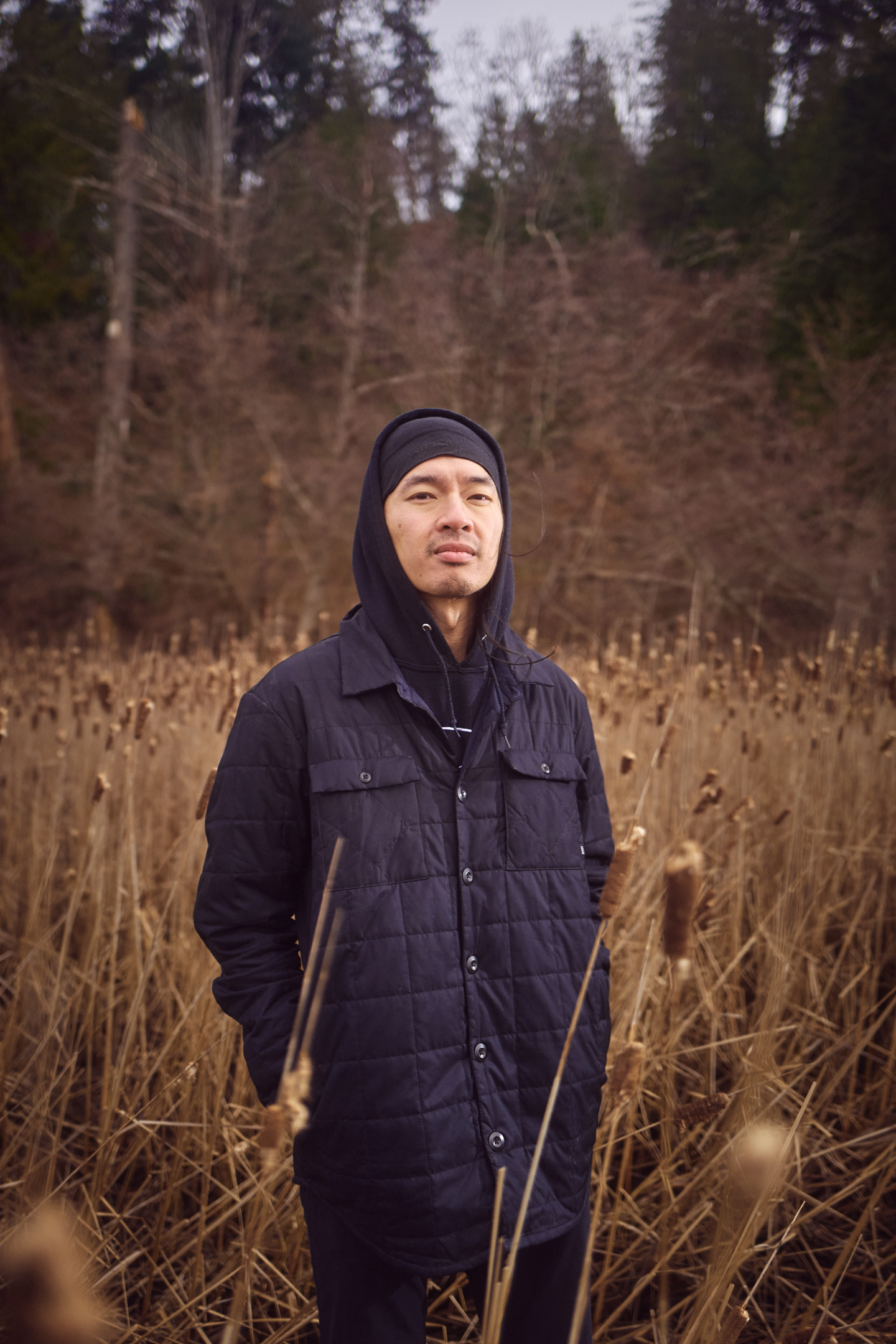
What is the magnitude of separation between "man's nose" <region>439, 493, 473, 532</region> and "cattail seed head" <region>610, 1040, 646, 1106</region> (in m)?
0.80

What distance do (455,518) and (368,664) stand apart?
28 centimetres

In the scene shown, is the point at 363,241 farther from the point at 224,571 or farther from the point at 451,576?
the point at 451,576

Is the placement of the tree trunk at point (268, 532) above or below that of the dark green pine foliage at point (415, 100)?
below

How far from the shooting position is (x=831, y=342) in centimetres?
1183

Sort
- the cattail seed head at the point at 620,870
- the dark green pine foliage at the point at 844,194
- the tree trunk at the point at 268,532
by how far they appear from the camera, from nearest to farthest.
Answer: the cattail seed head at the point at 620,870, the tree trunk at the point at 268,532, the dark green pine foliage at the point at 844,194

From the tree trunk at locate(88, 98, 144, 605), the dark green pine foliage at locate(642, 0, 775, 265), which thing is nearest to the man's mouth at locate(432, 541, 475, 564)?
the tree trunk at locate(88, 98, 144, 605)

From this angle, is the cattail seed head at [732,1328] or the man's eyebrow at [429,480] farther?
the man's eyebrow at [429,480]

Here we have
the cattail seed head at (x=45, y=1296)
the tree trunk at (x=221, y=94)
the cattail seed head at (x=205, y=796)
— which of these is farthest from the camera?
the tree trunk at (x=221, y=94)

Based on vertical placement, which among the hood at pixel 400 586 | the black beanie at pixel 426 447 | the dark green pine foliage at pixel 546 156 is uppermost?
the dark green pine foliage at pixel 546 156

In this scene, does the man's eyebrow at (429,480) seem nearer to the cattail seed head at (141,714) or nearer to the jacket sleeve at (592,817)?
the jacket sleeve at (592,817)

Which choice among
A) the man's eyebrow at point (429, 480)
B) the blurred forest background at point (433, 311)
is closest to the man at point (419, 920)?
the man's eyebrow at point (429, 480)

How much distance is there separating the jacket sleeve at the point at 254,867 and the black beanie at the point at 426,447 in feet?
1.62

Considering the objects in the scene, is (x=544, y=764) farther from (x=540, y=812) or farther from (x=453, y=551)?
(x=453, y=551)

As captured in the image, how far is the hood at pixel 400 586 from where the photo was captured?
131 cm
